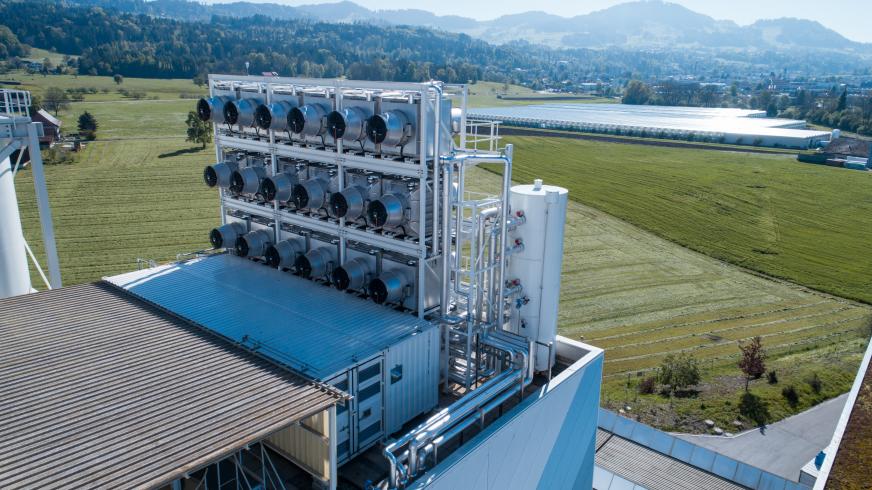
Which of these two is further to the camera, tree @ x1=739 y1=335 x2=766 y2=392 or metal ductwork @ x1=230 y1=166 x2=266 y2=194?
tree @ x1=739 y1=335 x2=766 y2=392

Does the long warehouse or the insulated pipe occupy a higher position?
the insulated pipe

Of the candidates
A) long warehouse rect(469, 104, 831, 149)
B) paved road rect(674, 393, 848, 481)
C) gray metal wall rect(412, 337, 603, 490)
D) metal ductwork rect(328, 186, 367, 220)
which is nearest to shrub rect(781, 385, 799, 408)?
paved road rect(674, 393, 848, 481)

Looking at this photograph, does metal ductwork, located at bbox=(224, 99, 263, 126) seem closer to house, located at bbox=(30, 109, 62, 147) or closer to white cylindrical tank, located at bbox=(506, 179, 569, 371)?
white cylindrical tank, located at bbox=(506, 179, 569, 371)

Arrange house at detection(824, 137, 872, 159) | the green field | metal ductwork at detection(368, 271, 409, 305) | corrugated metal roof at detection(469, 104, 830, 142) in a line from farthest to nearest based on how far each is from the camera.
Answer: corrugated metal roof at detection(469, 104, 830, 142) → house at detection(824, 137, 872, 159) → the green field → metal ductwork at detection(368, 271, 409, 305)

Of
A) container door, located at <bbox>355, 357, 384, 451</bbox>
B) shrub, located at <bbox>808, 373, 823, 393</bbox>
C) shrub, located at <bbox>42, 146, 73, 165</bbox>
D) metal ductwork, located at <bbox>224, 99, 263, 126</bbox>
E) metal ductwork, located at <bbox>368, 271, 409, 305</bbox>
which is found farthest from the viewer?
shrub, located at <bbox>42, 146, 73, 165</bbox>

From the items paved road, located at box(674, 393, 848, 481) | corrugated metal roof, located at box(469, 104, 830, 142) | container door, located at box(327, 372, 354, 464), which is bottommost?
paved road, located at box(674, 393, 848, 481)

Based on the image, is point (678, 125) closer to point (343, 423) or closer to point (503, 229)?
point (503, 229)

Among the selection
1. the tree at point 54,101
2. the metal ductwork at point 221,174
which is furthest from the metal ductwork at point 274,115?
the tree at point 54,101

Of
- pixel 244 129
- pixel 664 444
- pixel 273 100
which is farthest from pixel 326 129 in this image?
pixel 664 444
